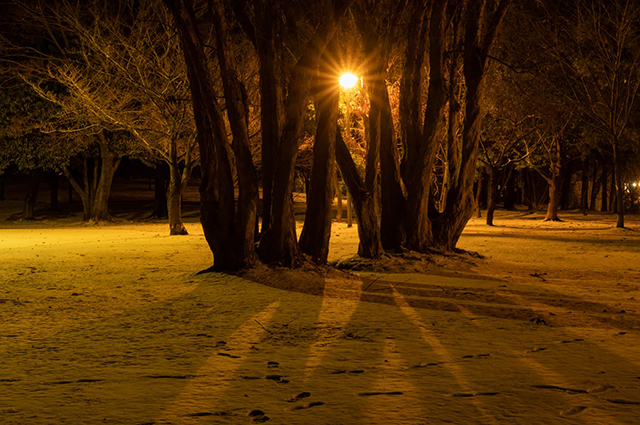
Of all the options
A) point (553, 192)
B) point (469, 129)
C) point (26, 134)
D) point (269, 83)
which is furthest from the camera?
point (553, 192)

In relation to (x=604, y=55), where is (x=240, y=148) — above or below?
below

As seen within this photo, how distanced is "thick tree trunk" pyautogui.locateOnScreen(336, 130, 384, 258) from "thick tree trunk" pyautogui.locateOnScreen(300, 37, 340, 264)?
103cm

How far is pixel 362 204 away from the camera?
12742mm

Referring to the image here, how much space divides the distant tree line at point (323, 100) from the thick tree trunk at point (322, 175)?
3 centimetres

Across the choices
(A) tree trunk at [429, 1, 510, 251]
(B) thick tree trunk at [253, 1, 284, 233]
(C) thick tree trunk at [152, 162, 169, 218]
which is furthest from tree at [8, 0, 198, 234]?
(C) thick tree trunk at [152, 162, 169, 218]

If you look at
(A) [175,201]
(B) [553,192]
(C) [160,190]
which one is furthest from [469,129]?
(C) [160,190]

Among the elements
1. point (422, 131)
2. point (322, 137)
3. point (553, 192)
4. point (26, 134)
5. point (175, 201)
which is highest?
point (26, 134)

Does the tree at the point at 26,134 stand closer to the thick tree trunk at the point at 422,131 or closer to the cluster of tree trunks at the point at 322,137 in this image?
the cluster of tree trunks at the point at 322,137

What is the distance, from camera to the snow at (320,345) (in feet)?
14.0

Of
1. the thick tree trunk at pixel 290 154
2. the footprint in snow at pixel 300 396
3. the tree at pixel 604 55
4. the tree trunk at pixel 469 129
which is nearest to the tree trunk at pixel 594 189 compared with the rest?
the tree at pixel 604 55

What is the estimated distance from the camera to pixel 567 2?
2453 centimetres

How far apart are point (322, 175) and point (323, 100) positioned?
1367 millimetres

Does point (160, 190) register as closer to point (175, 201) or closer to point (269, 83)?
point (175, 201)

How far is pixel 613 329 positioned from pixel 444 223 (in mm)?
7341
